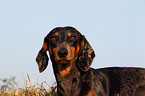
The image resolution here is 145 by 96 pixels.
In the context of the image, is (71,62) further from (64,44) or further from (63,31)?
(63,31)

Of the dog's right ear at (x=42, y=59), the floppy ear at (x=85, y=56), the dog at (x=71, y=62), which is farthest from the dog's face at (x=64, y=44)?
the dog's right ear at (x=42, y=59)

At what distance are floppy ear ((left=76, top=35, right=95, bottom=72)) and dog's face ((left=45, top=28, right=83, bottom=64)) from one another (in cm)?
Result: 11

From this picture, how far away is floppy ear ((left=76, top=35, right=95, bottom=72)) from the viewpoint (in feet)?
16.5

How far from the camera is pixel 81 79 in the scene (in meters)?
5.09

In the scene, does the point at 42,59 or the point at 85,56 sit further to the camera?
the point at 42,59

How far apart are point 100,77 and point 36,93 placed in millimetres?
2458

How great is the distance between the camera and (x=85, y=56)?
5188 millimetres

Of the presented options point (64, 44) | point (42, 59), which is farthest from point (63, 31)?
point (42, 59)

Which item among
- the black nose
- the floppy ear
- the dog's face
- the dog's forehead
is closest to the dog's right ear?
the dog's face

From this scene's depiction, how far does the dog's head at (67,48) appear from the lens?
4516 mm

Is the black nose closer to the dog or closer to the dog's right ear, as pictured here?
the dog

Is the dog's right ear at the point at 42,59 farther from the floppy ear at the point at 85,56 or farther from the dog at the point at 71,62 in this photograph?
the floppy ear at the point at 85,56

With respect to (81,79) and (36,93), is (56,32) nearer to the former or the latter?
(81,79)

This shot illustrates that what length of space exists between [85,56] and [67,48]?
0.79 metres
